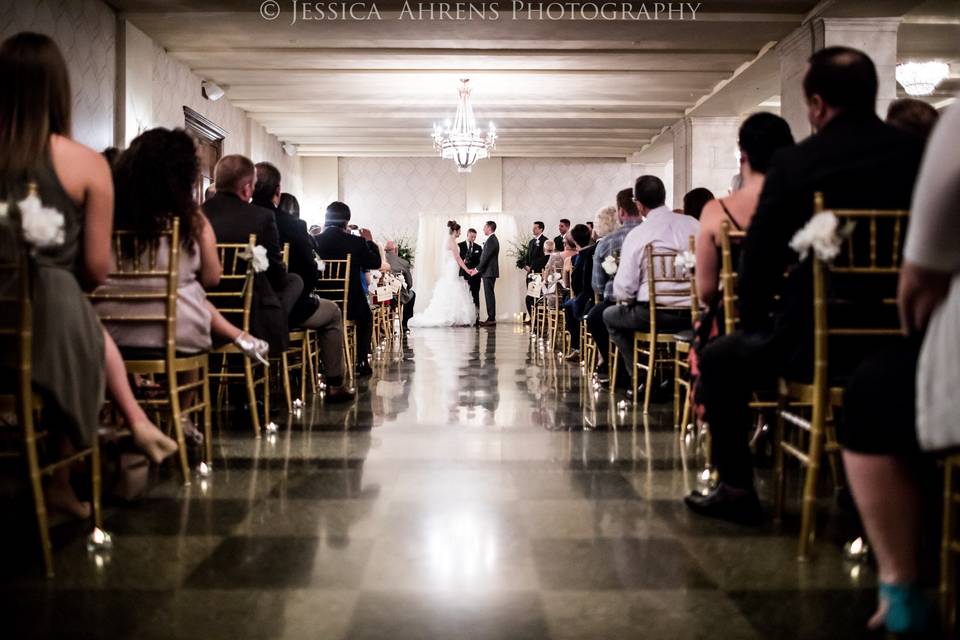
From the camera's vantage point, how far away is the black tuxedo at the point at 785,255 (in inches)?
90.9

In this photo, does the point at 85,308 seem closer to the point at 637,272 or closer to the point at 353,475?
the point at 353,475

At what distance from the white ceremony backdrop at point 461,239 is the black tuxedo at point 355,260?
946 cm

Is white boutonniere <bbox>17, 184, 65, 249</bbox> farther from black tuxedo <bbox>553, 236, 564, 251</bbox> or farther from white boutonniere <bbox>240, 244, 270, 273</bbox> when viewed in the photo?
black tuxedo <bbox>553, 236, 564, 251</bbox>

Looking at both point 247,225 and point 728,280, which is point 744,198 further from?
point 247,225

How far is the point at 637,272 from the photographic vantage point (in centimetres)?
519

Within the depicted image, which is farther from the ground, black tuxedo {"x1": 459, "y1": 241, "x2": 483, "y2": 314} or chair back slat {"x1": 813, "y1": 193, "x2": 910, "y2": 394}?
black tuxedo {"x1": 459, "y1": 241, "x2": 483, "y2": 314}

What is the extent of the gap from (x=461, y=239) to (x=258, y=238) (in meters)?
12.3

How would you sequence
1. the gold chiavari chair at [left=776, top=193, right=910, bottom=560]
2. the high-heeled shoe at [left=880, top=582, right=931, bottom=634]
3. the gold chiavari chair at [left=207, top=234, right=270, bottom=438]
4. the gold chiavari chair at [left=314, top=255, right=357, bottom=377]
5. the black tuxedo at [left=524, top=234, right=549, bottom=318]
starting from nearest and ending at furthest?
the high-heeled shoe at [left=880, top=582, right=931, bottom=634] < the gold chiavari chair at [left=776, top=193, right=910, bottom=560] < the gold chiavari chair at [left=207, top=234, right=270, bottom=438] < the gold chiavari chair at [left=314, top=255, right=357, bottom=377] < the black tuxedo at [left=524, top=234, right=549, bottom=318]

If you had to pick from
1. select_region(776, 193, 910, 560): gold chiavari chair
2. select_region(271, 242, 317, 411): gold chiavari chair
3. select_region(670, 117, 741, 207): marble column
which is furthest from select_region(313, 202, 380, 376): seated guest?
select_region(670, 117, 741, 207): marble column

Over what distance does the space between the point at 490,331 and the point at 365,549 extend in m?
10.9

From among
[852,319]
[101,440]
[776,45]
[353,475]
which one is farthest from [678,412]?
[776,45]

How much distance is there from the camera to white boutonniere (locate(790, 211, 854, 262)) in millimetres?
2137

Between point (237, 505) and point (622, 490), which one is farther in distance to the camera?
point (622, 490)

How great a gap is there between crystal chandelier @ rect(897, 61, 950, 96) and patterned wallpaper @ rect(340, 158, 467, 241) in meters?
8.90
